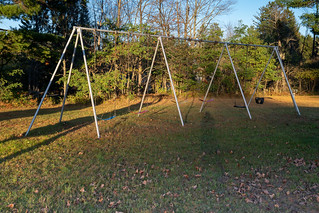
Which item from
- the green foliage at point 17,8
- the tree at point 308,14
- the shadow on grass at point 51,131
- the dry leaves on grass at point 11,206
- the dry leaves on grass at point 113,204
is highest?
the tree at point 308,14

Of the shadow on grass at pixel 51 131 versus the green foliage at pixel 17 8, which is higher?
the green foliage at pixel 17 8

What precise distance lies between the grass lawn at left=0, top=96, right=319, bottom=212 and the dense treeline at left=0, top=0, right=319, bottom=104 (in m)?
6.74

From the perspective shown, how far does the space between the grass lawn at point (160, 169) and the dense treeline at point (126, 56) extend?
6735mm

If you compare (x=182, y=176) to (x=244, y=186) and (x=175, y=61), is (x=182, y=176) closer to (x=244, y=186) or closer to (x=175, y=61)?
(x=244, y=186)

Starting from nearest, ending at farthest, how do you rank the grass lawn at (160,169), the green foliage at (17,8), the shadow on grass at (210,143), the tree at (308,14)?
1. the grass lawn at (160,169)
2. the shadow on grass at (210,143)
3. the green foliage at (17,8)
4. the tree at (308,14)

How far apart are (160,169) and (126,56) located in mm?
11356

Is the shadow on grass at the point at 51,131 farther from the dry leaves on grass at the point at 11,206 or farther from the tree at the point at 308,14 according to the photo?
Result: the tree at the point at 308,14

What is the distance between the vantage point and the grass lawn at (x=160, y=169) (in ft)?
10.6

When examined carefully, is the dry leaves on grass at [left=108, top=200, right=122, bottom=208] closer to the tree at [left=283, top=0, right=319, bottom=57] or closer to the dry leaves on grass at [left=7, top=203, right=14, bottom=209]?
the dry leaves on grass at [left=7, top=203, right=14, bottom=209]

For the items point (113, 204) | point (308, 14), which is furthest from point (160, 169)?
point (308, 14)

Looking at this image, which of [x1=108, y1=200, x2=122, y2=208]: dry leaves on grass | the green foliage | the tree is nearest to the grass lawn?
[x1=108, y1=200, x2=122, y2=208]: dry leaves on grass

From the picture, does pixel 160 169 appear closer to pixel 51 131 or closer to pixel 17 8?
pixel 51 131

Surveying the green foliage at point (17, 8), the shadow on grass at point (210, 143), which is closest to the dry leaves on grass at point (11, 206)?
the shadow on grass at point (210, 143)

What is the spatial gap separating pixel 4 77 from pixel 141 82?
782 cm
